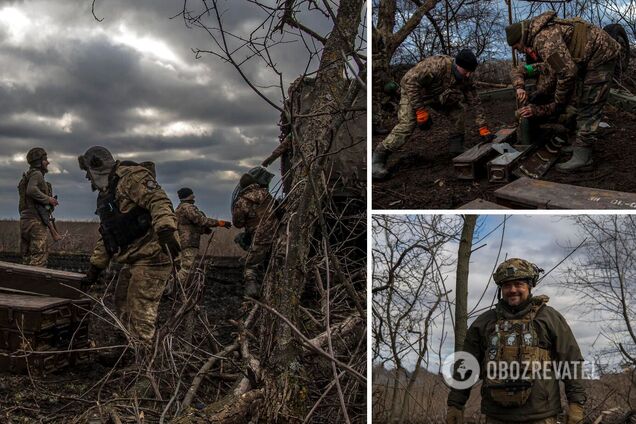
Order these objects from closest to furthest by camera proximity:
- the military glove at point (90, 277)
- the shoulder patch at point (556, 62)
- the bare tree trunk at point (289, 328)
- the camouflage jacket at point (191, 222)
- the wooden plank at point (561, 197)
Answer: the wooden plank at point (561, 197)
the bare tree trunk at point (289, 328)
the shoulder patch at point (556, 62)
the military glove at point (90, 277)
the camouflage jacket at point (191, 222)

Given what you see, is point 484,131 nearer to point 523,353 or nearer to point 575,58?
point 575,58

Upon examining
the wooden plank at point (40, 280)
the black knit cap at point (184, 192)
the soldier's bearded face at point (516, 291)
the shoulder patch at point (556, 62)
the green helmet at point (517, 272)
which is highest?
the shoulder patch at point (556, 62)

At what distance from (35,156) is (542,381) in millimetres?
9289

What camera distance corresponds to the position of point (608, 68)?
5168 millimetres

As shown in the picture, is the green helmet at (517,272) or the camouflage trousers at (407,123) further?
the camouflage trousers at (407,123)

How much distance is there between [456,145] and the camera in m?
5.54

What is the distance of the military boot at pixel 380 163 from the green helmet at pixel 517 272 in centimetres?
121

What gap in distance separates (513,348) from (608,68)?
7.76ft

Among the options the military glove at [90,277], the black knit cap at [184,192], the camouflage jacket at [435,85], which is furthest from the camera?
the black knit cap at [184,192]

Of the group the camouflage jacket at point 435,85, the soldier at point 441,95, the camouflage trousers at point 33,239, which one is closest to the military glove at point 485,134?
the soldier at point 441,95

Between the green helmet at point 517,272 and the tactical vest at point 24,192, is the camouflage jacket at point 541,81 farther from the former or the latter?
the tactical vest at point 24,192

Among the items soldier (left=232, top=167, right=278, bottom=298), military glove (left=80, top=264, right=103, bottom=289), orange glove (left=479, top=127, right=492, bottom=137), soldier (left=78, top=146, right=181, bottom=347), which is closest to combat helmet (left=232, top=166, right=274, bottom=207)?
soldier (left=232, top=167, right=278, bottom=298)

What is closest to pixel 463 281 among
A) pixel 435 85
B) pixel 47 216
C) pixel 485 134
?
pixel 485 134

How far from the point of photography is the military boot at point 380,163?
4918 millimetres
